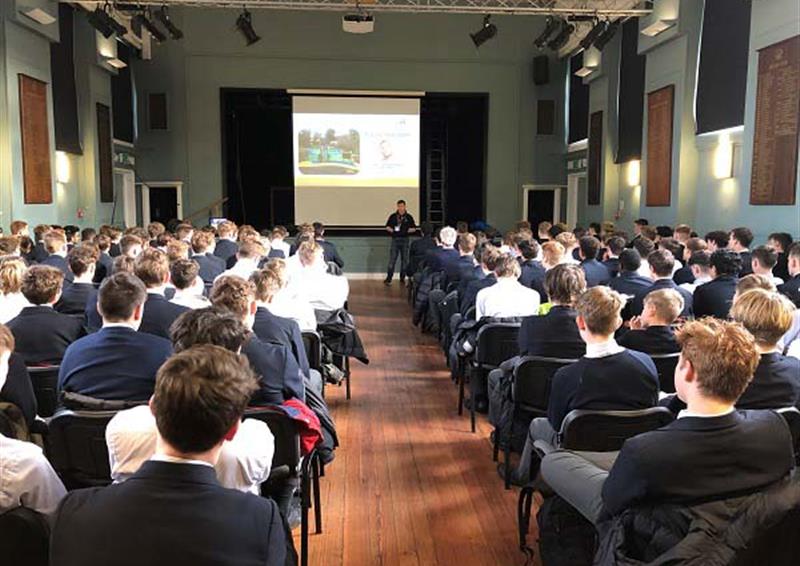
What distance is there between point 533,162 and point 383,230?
3309mm

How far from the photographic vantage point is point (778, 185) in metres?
6.98

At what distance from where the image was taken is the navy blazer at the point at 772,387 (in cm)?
248

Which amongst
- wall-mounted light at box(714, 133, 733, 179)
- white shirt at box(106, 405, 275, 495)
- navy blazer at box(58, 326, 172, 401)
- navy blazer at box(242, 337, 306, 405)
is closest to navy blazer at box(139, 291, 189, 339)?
navy blazer at box(58, 326, 172, 401)

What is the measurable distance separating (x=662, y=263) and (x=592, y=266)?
1.18 metres

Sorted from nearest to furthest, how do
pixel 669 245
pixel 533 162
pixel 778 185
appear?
pixel 669 245 < pixel 778 185 < pixel 533 162

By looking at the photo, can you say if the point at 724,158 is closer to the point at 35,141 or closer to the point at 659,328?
the point at 659,328

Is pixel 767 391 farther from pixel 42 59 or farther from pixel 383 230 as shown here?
pixel 383 230

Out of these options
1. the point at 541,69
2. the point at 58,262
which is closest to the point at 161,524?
the point at 58,262

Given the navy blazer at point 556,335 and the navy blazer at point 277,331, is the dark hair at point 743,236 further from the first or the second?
the navy blazer at point 277,331

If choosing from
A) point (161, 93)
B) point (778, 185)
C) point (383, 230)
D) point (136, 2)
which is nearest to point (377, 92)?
point (383, 230)

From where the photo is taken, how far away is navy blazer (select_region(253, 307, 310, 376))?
327 cm

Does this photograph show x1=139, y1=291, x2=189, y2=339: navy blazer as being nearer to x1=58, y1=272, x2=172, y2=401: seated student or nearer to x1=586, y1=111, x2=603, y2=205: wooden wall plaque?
x1=58, y1=272, x2=172, y2=401: seated student

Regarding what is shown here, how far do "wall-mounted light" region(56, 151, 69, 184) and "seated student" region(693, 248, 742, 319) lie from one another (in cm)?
880

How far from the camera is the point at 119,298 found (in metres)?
2.69
